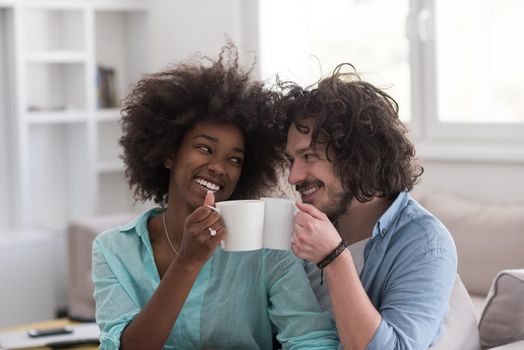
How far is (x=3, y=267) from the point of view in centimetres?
446

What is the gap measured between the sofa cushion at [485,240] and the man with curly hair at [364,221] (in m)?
1.38

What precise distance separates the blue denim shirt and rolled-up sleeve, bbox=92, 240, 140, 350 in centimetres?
46

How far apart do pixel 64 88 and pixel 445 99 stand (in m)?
1.98

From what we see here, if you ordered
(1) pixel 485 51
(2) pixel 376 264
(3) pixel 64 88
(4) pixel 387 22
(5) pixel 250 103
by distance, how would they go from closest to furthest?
(2) pixel 376 264
(5) pixel 250 103
(1) pixel 485 51
(4) pixel 387 22
(3) pixel 64 88

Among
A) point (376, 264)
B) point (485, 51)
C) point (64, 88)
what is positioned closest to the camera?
point (376, 264)

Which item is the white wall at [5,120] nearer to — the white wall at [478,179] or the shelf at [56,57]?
the shelf at [56,57]

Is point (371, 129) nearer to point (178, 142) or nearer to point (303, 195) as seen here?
point (303, 195)

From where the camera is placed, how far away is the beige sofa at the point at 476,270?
195 centimetres

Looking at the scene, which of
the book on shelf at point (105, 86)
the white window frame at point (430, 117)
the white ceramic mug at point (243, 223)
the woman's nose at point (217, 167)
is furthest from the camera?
the book on shelf at point (105, 86)

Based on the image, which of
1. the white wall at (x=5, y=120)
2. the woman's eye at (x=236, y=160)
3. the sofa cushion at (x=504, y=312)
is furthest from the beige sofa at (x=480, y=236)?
the white wall at (x=5, y=120)

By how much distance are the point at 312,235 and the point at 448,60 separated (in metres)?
2.57

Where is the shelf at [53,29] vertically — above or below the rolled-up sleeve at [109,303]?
above

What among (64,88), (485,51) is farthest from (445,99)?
(64,88)

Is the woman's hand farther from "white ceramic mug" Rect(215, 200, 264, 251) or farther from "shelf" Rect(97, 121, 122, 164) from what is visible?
"shelf" Rect(97, 121, 122, 164)
